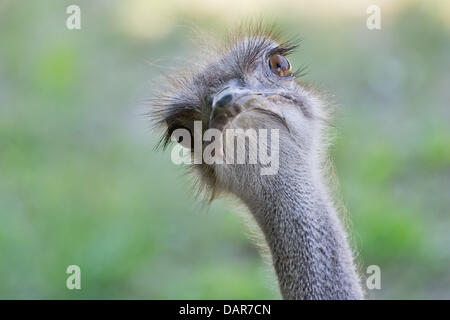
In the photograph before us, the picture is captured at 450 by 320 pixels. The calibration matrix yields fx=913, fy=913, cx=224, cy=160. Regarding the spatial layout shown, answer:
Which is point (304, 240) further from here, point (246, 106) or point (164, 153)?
point (164, 153)

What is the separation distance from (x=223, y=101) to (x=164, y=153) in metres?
3.65

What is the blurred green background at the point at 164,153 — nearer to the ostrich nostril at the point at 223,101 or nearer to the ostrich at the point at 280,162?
the ostrich at the point at 280,162

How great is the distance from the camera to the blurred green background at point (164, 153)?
519 centimetres

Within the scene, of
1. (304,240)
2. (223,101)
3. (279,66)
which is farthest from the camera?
(279,66)

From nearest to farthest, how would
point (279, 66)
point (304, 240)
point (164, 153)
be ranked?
1. point (304, 240)
2. point (279, 66)
3. point (164, 153)

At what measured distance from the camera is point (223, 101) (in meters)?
2.57

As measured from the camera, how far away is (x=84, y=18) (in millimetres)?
7418

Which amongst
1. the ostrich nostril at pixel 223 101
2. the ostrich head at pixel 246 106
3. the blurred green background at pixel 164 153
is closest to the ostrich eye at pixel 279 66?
the ostrich head at pixel 246 106

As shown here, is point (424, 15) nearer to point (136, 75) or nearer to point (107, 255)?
point (136, 75)

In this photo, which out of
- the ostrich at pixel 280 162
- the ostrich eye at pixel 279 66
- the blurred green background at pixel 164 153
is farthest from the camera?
the blurred green background at pixel 164 153

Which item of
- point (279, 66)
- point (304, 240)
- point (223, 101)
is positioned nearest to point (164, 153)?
point (279, 66)

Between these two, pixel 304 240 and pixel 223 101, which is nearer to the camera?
pixel 223 101

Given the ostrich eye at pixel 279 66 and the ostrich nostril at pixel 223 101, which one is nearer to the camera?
the ostrich nostril at pixel 223 101

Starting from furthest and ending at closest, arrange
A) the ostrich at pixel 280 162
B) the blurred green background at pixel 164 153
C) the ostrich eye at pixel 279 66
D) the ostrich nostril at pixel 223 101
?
the blurred green background at pixel 164 153
the ostrich eye at pixel 279 66
the ostrich at pixel 280 162
the ostrich nostril at pixel 223 101
